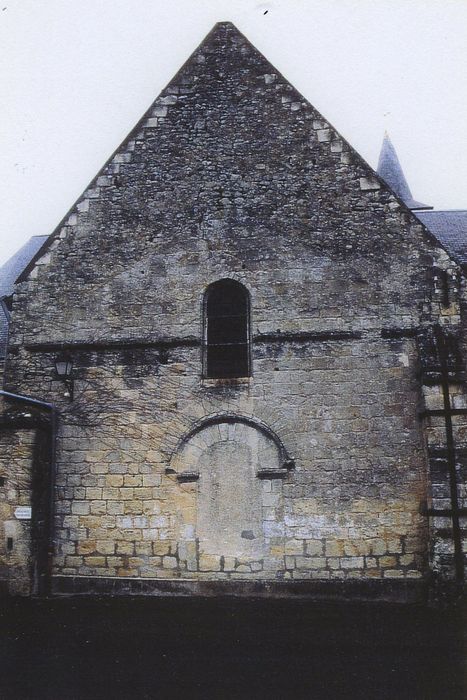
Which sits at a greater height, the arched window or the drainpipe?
the arched window

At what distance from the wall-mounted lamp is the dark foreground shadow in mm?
2894

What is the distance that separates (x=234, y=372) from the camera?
329 inches

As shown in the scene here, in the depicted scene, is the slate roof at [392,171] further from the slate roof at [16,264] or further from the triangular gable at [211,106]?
the triangular gable at [211,106]

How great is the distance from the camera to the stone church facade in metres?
7.66

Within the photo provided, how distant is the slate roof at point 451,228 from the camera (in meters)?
13.6

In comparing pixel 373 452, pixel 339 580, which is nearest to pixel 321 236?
pixel 373 452

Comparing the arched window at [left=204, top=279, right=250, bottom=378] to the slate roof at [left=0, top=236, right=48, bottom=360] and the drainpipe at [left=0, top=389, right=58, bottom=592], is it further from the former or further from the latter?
the slate roof at [left=0, top=236, right=48, bottom=360]

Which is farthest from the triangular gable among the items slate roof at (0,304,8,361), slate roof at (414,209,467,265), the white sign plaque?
slate roof at (414,209,467,265)

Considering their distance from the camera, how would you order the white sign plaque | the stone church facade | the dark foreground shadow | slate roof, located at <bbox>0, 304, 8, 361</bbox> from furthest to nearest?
slate roof, located at <bbox>0, 304, 8, 361</bbox>
the white sign plaque
the stone church facade
the dark foreground shadow

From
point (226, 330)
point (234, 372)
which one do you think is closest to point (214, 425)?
point (234, 372)

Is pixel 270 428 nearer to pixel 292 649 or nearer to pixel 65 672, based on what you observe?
pixel 292 649

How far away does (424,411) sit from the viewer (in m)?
7.67

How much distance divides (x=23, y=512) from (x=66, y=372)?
202 cm

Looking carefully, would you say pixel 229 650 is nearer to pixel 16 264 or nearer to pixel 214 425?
pixel 214 425
